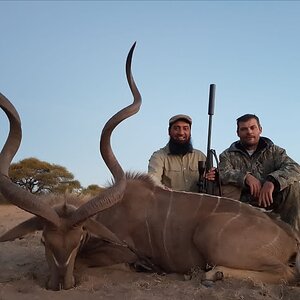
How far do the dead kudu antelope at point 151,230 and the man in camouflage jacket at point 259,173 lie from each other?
614 mm

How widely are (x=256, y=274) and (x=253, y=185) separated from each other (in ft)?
3.44

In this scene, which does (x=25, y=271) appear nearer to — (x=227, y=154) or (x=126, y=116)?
(x=126, y=116)

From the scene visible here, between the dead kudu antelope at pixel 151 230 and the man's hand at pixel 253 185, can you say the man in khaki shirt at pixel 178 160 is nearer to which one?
the man's hand at pixel 253 185

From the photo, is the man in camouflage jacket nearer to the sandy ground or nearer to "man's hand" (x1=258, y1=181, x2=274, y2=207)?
"man's hand" (x1=258, y1=181, x2=274, y2=207)

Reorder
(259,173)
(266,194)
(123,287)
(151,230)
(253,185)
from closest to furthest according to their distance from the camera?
1. (123,287)
2. (151,230)
3. (266,194)
4. (253,185)
5. (259,173)

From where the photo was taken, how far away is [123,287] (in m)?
3.01

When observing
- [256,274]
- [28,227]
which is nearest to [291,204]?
[256,274]

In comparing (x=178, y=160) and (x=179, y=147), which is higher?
(x=179, y=147)

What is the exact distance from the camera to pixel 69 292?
2.88 m

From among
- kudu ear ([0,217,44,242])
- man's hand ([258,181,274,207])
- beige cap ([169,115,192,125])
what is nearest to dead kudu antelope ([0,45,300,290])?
kudu ear ([0,217,44,242])

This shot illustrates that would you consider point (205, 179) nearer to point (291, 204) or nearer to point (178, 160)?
point (178, 160)

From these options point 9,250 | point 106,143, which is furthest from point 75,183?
point 106,143

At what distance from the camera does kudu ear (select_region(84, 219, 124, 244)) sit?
324 centimetres

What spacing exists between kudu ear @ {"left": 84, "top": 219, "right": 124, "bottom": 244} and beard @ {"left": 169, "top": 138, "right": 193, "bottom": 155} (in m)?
1.84
